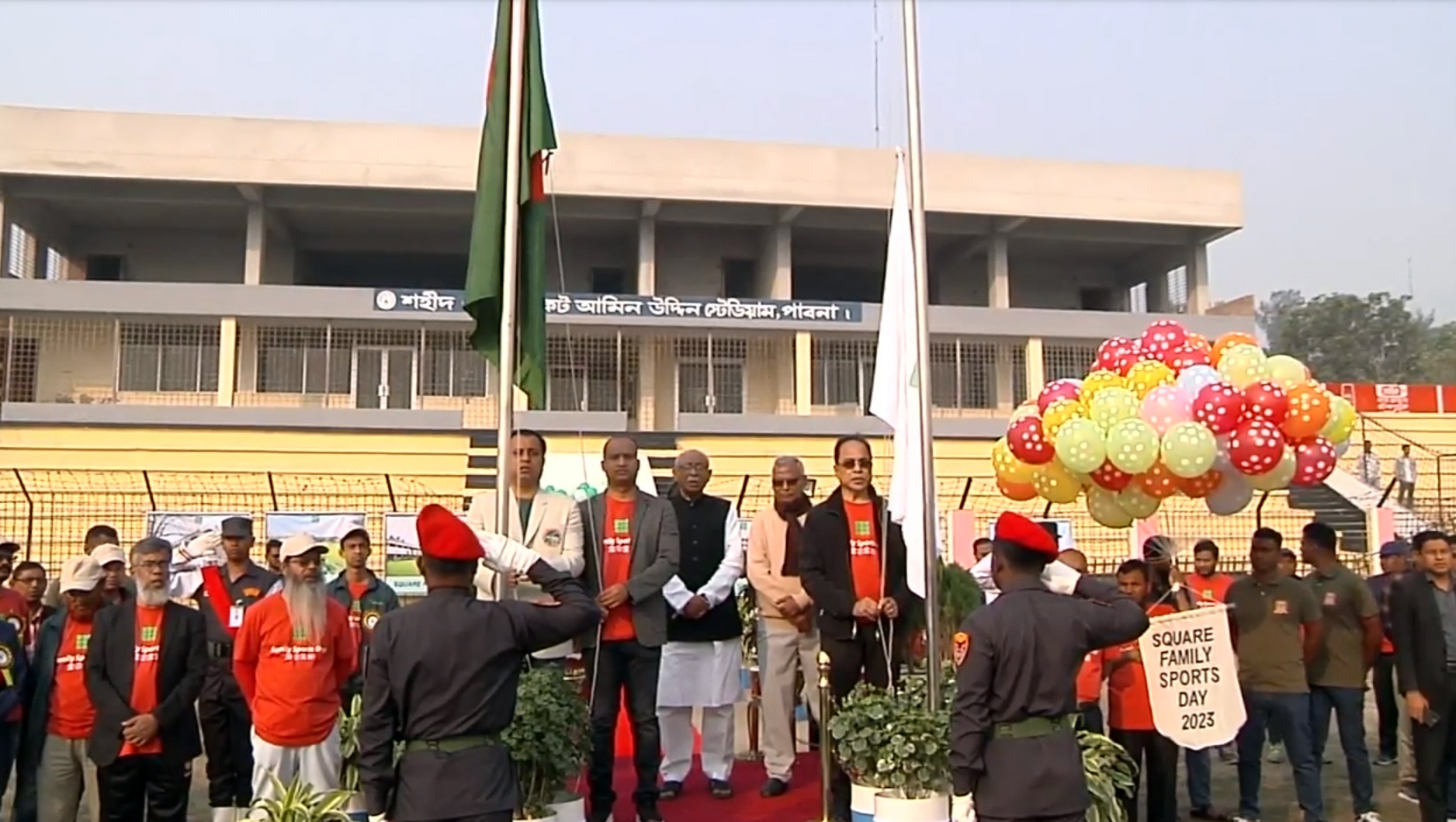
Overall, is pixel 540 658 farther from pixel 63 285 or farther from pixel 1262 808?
pixel 63 285

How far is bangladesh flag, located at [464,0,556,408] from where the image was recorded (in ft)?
18.0

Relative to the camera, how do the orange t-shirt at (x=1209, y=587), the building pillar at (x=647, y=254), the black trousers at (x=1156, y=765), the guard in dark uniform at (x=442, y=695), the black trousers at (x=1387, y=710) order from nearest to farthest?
the guard in dark uniform at (x=442, y=695) → the black trousers at (x=1156, y=765) → the orange t-shirt at (x=1209, y=587) → the black trousers at (x=1387, y=710) → the building pillar at (x=647, y=254)

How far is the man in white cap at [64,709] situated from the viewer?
5754mm

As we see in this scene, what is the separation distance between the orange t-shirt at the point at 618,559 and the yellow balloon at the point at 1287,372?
3.43 m

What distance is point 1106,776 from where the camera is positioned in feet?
17.3

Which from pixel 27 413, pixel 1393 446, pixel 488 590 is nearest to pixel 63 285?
pixel 27 413

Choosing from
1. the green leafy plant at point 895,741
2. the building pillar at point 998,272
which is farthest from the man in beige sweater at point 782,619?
the building pillar at point 998,272

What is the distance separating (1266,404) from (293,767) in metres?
4.98

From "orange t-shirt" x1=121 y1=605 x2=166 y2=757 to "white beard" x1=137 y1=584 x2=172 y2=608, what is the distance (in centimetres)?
3

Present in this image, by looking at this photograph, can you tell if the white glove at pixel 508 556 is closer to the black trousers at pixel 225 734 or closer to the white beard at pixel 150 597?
the white beard at pixel 150 597

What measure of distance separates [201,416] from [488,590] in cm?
2043

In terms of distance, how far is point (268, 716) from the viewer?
17.5 ft

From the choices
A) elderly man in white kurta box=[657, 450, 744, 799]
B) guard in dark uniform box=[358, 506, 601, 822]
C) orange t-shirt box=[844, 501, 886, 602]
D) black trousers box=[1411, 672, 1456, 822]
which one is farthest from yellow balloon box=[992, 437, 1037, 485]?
guard in dark uniform box=[358, 506, 601, 822]

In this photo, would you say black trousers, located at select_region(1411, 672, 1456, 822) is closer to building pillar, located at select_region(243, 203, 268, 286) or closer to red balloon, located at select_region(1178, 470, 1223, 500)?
red balloon, located at select_region(1178, 470, 1223, 500)
